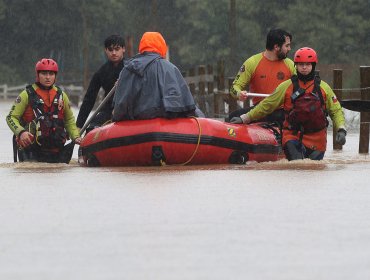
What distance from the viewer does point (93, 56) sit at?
109 metres

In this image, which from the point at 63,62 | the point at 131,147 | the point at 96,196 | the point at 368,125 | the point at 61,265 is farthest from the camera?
the point at 63,62

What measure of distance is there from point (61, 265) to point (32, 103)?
8.17 m

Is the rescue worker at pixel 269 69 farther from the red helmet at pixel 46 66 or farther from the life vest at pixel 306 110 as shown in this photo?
the red helmet at pixel 46 66

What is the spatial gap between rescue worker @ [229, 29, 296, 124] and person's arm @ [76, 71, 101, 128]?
1.46 m

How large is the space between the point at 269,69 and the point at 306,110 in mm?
1778

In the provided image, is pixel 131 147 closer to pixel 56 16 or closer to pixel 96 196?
pixel 96 196

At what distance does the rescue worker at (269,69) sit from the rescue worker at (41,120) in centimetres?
190

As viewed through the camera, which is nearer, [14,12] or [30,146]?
[30,146]

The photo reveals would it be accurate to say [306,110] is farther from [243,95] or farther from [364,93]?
[364,93]

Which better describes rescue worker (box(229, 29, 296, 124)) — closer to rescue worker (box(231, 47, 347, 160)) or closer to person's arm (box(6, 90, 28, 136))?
rescue worker (box(231, 47, 347, 160))

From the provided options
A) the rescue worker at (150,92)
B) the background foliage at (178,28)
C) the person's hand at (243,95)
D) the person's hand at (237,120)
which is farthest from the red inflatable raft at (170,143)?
the background foliage at (178,28)

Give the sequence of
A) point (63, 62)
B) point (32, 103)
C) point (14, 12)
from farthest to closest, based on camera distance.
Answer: point (63, 62) → point (14, 12) → point (32, 103)

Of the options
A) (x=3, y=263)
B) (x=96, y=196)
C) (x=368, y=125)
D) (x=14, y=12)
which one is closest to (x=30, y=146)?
(x=96, y=196)

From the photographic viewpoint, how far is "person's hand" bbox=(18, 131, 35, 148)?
47.9 ft
